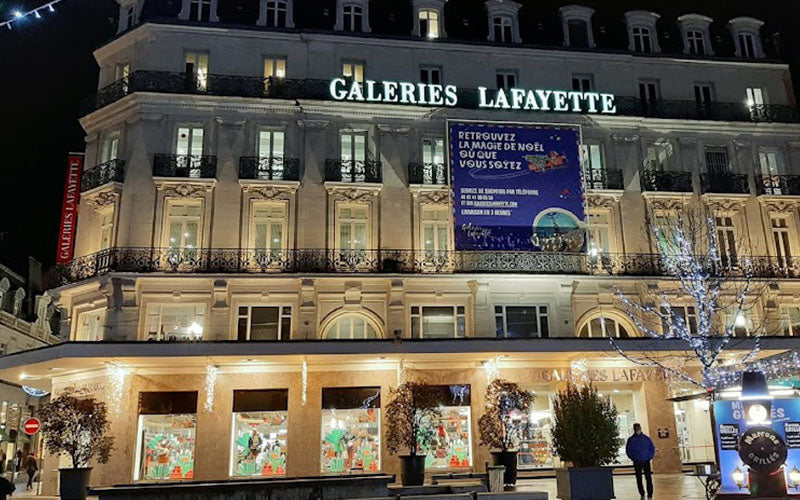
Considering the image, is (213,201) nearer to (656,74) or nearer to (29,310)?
(656,74)

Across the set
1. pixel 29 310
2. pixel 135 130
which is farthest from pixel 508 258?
pixel 29 310

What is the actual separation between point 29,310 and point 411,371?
34.0 m

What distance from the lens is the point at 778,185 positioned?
2655 cm

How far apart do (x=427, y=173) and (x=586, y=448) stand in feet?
46.2

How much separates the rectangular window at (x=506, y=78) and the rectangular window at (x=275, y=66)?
8.16 meters

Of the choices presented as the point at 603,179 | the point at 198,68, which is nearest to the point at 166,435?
the point at 198,68

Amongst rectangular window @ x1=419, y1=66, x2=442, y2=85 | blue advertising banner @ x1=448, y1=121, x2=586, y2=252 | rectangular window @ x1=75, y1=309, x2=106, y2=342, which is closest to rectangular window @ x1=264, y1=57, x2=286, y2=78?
rectangular window @ x1=419, y1=66, x2=442, y2=85

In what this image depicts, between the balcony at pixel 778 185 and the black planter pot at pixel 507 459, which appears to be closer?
the black planter pot at pixel 507 459

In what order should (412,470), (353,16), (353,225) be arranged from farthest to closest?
(353,16)
(353,225)
(412,470)

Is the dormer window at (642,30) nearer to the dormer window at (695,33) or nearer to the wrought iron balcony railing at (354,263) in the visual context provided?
the dormer window at (695,33)

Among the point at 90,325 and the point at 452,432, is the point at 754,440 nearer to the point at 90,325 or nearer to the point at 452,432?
the point at 452,432

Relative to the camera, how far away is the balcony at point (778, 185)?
26422mm

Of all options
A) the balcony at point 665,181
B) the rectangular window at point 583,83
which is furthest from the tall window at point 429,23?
the balcony at point 665,181

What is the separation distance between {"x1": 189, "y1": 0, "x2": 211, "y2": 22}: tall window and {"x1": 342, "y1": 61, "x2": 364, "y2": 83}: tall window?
5354 millimetres
